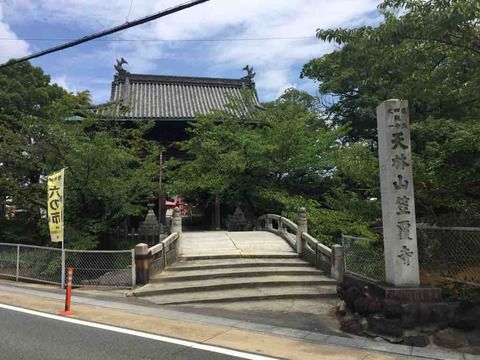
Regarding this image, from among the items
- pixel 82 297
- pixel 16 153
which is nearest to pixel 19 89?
pixel 16 153

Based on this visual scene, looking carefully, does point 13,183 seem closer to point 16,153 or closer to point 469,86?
point 16,153

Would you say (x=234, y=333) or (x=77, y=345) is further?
(x=234, y=333)

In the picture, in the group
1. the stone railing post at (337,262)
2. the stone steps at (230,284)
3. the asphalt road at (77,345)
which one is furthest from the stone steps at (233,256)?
the asphalt road at (77,345)

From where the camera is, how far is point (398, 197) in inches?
342

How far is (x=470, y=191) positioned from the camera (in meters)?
9.40

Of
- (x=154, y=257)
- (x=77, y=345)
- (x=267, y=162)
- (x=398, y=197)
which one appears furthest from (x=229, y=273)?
(x=267, y=162)

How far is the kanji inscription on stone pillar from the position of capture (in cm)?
846

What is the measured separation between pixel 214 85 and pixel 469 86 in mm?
23748

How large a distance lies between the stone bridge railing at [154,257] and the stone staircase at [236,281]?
245 millimetres

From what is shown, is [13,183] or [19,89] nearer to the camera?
[13,183]

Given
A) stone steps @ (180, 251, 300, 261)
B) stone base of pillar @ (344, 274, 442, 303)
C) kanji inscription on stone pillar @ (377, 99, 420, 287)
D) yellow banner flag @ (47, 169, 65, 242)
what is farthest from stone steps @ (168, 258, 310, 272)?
stone base of pillar @ (344, 274, 442, 303)

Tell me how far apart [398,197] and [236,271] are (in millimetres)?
5753

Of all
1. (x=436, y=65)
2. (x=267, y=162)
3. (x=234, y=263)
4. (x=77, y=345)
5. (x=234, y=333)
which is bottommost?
(x=234, y=333)

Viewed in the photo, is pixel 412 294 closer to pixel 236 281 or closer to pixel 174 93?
pixel 236 281
